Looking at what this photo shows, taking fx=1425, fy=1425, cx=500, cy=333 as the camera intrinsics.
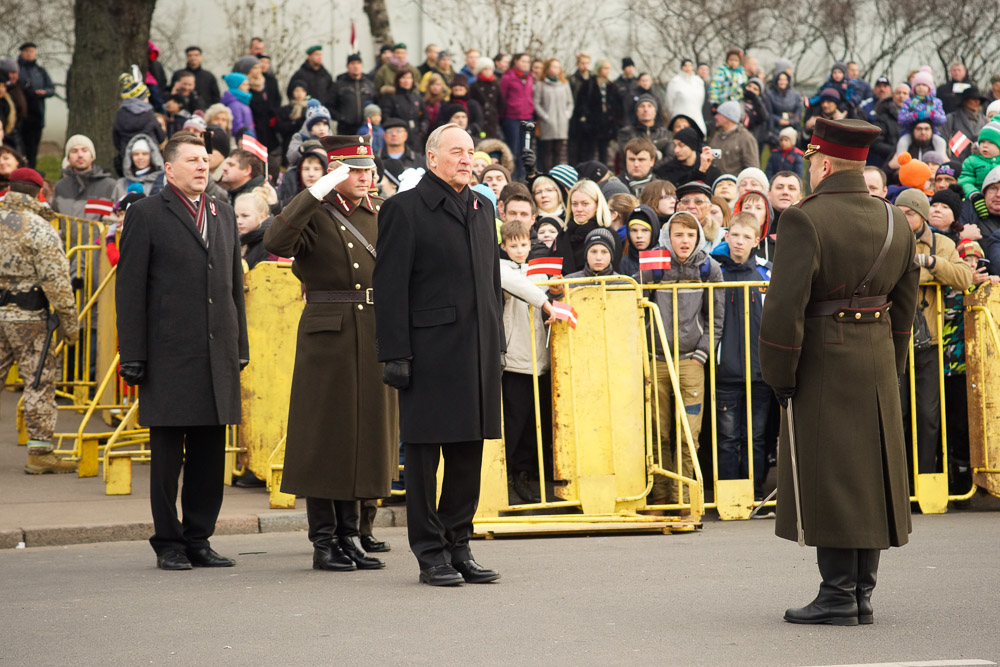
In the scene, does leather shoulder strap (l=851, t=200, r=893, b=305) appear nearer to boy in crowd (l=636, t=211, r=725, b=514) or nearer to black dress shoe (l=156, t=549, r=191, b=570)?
boy in crowd (l=636, t=211, r=725, b=514)

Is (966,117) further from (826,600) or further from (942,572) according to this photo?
(826,600)

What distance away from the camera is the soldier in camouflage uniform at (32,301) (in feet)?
34.0

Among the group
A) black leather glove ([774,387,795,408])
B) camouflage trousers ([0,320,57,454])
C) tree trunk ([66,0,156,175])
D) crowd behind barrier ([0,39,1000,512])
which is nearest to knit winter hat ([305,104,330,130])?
crowd behind barrier ([0,39,1000,512])

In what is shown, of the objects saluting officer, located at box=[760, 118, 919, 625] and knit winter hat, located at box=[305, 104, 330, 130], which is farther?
knit winter hat, located at box=[305, 104, 330, 130]

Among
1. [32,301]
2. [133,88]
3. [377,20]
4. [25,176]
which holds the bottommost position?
[32,301]

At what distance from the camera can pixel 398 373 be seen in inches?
267

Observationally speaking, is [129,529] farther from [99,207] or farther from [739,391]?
[99,207]

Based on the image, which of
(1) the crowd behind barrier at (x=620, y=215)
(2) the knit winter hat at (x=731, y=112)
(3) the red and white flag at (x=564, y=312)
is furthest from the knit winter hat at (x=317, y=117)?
(3) the red and white flag at (x=564, y=312)

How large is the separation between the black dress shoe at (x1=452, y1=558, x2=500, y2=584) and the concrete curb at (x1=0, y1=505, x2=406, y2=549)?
92.1 inches

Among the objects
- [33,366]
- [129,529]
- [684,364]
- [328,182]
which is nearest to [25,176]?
[33,366]

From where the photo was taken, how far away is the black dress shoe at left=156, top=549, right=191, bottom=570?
7480mm

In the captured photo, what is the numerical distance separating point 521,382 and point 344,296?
246 centimetres

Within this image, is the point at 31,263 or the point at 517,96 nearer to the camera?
the point at 31,263

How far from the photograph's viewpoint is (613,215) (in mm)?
12062
